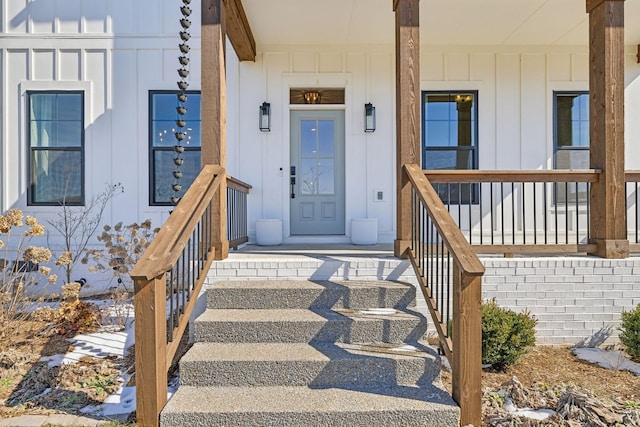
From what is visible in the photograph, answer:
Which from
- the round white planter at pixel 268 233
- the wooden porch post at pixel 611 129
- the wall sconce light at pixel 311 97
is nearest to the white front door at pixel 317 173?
→ the wall sconce light at pixel 311 97

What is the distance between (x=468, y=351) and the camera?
2574 mm

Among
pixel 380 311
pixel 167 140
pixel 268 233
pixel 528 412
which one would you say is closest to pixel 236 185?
pixel 268 233

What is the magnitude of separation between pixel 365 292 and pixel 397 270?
0.47 m

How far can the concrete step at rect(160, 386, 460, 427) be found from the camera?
2.47 m

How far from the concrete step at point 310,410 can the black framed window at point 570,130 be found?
4.66 metres

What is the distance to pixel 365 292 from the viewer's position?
11.5 feet

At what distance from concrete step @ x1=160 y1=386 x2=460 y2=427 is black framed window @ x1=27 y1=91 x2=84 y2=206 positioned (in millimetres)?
4550

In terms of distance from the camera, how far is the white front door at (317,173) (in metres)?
6.14

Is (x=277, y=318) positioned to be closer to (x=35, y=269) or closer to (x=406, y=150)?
(x=406, y=150)

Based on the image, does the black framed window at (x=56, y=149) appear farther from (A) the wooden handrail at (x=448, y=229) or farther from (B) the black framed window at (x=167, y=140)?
(A) the wooden handrail at (x=448, y=229)

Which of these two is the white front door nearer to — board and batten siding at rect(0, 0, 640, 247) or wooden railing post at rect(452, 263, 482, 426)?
board and batten siding at rect(0, 0, 640, 247)

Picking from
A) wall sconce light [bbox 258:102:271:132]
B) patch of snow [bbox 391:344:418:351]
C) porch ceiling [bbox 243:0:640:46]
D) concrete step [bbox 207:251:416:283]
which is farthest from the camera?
wall sconce light [bbox 258:102:271:132]

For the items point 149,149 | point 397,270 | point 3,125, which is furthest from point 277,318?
point 3,125

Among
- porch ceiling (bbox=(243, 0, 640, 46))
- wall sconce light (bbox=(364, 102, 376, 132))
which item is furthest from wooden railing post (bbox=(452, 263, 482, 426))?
wall sconce light (bbox=(364, 102, 376, 132))
